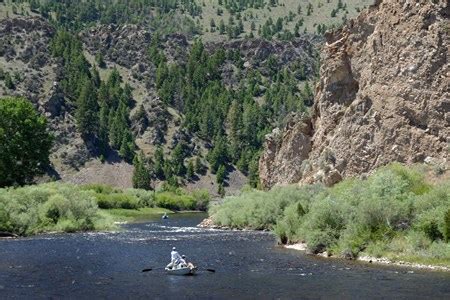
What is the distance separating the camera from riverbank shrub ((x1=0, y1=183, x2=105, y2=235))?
86.9 metres

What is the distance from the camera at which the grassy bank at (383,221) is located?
184 ft

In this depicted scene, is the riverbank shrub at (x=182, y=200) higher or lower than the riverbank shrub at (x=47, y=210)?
higher

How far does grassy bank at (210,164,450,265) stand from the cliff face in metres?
11.3

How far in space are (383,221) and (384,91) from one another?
32050 millimetres

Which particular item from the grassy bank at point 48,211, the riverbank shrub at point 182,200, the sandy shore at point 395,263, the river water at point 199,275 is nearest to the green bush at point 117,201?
the riverbank shrub at point 182,200

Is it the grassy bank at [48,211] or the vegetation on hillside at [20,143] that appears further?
the vegetation on hillside at [20,143]

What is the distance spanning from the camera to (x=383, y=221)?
59594 millimetres

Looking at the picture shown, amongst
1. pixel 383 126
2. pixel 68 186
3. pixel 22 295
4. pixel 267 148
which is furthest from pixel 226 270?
pixel 267 148

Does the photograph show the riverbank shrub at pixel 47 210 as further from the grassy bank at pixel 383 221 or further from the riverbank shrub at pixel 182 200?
the riverbank shrub at pixel 182 200

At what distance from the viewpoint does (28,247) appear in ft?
233

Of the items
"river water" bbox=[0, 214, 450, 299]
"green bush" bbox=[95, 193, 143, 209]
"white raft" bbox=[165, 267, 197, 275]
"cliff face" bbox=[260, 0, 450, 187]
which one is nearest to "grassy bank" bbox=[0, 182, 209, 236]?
"river water" bbox=[0, 214, 450, 299]

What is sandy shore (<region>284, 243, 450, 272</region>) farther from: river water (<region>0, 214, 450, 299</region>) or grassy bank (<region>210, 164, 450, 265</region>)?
river water (<region>0, 214, 450, 299</region>)

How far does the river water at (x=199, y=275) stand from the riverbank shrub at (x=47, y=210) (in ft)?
38.4

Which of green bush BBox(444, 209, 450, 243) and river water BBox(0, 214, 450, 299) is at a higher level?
green bush BBox(444, 209, 450, 243)
